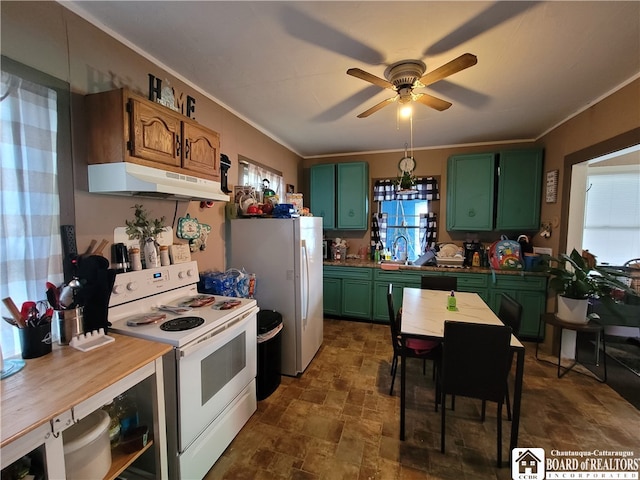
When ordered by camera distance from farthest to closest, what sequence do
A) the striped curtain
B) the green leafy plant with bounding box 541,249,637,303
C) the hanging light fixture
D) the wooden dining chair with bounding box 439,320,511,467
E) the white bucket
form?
the striped curtain < the hanging light fixture < the green leafy plant with bounding box 541,249,637,303 < the wooden dining chair with bounding box 439,320,511,467 < the white bucket

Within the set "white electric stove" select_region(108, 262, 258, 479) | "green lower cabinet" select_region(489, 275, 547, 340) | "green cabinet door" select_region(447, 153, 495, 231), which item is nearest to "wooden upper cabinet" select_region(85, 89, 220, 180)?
"white electric stove" select_region(108, 262, 258, 479)

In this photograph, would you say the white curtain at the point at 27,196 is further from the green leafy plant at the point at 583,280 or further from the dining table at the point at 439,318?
the green leafy plant at the point at 583,280

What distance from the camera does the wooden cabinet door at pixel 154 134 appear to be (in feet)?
4.82

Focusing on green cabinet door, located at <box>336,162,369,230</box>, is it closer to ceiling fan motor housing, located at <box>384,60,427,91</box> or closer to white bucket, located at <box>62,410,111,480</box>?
ceiling fan motor housing, located at <box>384,60,427,91</box>

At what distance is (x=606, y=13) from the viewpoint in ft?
4.66

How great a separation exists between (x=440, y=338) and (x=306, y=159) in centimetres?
372

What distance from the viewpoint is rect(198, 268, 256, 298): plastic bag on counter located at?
2279 millimetres

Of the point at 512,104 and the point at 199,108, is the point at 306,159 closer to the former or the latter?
the point at 199,108

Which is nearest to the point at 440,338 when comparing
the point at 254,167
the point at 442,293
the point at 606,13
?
the point at 442,293

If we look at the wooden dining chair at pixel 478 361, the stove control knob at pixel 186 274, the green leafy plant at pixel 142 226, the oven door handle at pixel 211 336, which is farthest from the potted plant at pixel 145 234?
the wooden dining chair at pixel 478 361

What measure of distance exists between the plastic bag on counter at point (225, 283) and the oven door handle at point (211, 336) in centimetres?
44

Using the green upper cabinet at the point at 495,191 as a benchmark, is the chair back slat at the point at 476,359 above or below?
below

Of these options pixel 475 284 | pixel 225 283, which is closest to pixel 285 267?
pixel 225 283

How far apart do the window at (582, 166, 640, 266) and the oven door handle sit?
5003 millimetres
